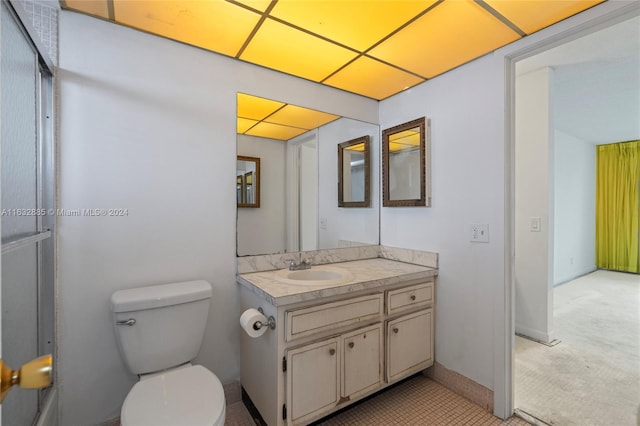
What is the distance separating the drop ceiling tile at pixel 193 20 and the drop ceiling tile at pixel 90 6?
49 millimetres

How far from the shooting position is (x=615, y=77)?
8.52ft

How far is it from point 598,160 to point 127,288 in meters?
7.21

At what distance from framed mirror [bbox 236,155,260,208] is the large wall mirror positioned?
0.12ft

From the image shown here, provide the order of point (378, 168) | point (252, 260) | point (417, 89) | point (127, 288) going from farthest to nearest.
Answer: point (378, 168), point (417, 89), point (252, 260), point (127, 288)

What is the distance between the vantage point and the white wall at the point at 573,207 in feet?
14.4

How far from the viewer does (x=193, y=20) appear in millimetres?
1481

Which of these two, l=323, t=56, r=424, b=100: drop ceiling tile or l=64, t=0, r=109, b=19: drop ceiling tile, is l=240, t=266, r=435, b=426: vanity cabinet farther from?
l=64, t=0, r=109, b=19: drop ceiling tile

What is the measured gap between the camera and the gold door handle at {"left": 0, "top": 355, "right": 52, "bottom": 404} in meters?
0.53

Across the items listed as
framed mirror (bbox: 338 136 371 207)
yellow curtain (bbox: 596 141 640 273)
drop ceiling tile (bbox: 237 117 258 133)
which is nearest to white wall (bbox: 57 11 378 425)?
drop ceiling tile (bbox: 237 117 258 133)

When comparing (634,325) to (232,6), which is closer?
(232,6)

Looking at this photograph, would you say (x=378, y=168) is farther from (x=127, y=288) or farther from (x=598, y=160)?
(x=598, y=160)

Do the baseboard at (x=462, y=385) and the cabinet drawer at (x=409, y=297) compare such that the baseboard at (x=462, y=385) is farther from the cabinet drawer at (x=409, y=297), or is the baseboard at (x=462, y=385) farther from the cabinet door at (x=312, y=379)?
the cabinet door at (x=312, y=379)

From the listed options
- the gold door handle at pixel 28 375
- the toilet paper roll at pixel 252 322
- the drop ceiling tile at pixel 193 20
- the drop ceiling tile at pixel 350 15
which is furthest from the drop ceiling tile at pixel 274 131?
the gold door handle at pixel 28 375

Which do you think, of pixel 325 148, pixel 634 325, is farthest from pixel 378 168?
pixel 634 325
